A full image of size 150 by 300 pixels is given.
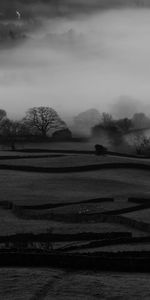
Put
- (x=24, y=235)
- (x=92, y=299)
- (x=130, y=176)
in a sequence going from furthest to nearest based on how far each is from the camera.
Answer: (x=130, y=176) < (x=24, y=235) < (x=92, y=299)

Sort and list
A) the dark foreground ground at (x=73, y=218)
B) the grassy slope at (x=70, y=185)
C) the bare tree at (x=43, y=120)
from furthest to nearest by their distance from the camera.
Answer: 1. the bare tree at (x=43, y=120)
2. the grassy slope at (x=70, y=185)
3. the dark foreground ground at (x=73, y=218)

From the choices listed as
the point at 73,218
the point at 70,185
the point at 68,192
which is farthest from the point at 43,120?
the point at 73,218

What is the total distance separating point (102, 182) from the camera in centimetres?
8006

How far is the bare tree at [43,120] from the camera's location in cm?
15500

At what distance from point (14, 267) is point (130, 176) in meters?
58.2

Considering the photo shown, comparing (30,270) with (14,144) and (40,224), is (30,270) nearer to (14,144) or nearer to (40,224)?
(40,224)

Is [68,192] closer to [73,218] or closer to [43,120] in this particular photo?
[73,218]

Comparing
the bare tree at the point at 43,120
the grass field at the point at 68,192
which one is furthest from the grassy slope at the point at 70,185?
the bare tree at the point at 43,120

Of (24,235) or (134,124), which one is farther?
(134,124)

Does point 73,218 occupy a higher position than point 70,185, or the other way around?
point 70,185

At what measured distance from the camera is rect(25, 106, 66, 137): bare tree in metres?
155

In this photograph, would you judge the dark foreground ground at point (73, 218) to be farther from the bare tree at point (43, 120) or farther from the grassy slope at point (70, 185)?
the bare tree at point (43, 120)

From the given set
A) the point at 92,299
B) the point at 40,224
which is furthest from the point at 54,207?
the point at 92,299

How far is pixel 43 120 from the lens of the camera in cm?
15675
